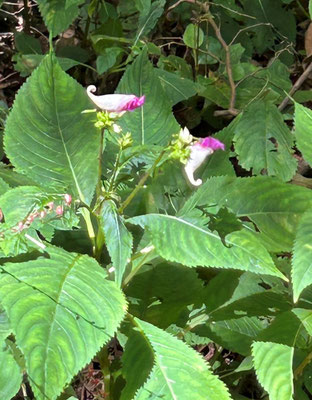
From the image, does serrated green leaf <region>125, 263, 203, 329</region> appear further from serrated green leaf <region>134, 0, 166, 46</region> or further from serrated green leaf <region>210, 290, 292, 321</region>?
serrated green leaf <region>134, 0, 166, 46</region>

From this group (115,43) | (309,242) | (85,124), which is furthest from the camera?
(115,43)

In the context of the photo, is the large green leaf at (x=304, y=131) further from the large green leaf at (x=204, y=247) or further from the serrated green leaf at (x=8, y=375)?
the serrated green leaf at (x=8, y=375)

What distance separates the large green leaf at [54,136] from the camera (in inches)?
49.9

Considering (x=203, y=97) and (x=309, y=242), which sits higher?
(x=309, y=242)

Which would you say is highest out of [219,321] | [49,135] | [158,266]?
[49,135]

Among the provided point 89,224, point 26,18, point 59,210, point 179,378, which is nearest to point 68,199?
point 59,210

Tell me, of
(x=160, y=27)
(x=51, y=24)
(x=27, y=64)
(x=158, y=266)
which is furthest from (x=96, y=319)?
(x=160, y=27)

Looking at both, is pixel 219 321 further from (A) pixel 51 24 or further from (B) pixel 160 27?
(B) pixel 160 27

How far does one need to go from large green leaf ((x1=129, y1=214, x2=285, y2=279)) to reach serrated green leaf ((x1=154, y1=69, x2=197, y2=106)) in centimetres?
84

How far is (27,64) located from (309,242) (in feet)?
4.47

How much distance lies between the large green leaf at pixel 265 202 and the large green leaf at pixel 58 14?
0.95 meters

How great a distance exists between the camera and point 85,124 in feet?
4.22

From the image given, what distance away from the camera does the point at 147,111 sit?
4.68ft

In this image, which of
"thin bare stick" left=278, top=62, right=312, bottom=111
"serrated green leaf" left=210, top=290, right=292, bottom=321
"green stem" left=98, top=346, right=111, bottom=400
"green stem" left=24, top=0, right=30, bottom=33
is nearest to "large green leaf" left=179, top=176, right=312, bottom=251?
"serrated green leaf" left=210, top=290, right=292, bottom=321
